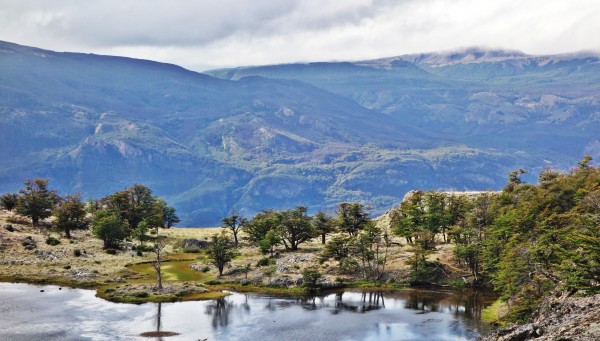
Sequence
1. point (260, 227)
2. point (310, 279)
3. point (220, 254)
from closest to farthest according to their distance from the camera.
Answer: point (310, 279)
point (220, 254)
point (260, 227)

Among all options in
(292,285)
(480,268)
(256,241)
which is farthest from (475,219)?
(256,241)

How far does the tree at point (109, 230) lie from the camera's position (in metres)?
158

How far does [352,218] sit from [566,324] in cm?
11730

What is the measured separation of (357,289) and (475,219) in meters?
35.0

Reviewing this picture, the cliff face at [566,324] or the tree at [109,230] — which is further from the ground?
the tree at [109,230]

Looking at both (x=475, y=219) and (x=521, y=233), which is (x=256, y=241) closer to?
(x=475, y=219)

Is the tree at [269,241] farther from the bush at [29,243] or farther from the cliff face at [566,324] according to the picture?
the cliff face at [566,324]

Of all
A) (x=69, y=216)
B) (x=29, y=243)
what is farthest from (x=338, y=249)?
(x=69, y=216)

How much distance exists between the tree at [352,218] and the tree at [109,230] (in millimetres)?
60287

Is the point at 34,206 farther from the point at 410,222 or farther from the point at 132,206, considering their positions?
the point at 410,222

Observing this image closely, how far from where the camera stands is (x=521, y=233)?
114m

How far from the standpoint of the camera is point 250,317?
10400 cm

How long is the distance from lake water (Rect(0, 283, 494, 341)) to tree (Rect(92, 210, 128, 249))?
35.7 m

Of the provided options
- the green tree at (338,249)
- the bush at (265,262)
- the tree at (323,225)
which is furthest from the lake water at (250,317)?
the tree at (323,225)
